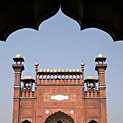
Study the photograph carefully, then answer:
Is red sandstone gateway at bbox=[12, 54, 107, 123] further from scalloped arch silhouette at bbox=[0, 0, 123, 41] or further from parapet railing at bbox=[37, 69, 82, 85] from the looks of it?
scalloped arch silhouette at bbox=[0, 0, 123, 41]

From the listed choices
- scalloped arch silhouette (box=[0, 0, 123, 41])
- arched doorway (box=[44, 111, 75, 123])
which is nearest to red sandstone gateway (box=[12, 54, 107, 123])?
arched doorway (box=[44, 111, 75, 123])

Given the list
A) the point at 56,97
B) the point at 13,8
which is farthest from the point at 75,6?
the point at 56,97

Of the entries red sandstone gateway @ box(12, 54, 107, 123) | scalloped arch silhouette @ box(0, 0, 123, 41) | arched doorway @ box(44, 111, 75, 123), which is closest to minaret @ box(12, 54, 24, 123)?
red sandstone gateway @ box(12, 54, 107, 123)

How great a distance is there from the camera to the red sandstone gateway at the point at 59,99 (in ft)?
54.5

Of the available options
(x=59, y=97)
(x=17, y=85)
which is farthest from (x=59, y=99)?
(x=17, y=85)

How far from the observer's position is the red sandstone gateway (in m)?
16.6

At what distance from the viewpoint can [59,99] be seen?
16734 mm

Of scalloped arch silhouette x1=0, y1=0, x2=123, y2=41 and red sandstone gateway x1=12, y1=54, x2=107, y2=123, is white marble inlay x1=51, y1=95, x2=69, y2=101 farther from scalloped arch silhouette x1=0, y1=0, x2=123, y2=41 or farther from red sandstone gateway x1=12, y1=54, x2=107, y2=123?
scalloped arch silhouette x1=0, y1=0, x2=123, y2=41

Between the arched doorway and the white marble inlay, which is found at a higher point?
the white marble inlay

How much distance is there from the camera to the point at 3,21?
2170 mm

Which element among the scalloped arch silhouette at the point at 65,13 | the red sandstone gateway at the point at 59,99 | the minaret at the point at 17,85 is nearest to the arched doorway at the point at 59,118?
the red sandstone gateway at the point at 59,99

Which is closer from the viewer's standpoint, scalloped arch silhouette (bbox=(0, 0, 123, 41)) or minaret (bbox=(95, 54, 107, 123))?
scalloped arch silhouette (bbox=(0, 0, 123, 41))

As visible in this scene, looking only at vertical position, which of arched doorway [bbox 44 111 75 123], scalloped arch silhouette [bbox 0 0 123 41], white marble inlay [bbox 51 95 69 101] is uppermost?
scalloped arch silhouette [bbox 0 0 123 41]

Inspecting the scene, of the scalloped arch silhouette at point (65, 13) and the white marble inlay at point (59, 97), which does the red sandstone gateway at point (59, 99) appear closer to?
the white marble inlay at point (59, 97)
